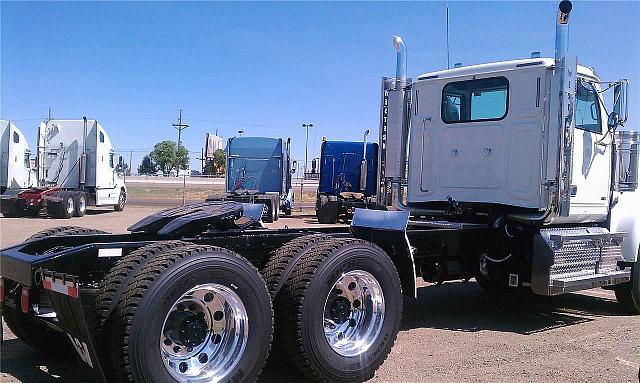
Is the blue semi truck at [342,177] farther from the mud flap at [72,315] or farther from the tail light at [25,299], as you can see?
the mud flap at [72,315]

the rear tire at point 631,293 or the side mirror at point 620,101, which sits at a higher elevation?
the side mirror at point 620,101

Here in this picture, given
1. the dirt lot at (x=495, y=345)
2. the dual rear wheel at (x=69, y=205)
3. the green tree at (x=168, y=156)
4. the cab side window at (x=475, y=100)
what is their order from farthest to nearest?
the green tree at (x=168, y=156) < the dual rear wheel at (x=69, y=205) < the cab side window at (x=475, y=100) < the dirt lot at (x=495, y=345)

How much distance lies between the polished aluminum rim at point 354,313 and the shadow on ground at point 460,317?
1.52 ft

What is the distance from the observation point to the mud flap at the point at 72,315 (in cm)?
353

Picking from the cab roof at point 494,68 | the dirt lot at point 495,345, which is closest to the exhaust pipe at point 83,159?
the dirt lot at point 495,345

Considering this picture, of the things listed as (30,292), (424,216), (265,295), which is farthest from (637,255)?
(30,292)

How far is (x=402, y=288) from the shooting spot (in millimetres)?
5641

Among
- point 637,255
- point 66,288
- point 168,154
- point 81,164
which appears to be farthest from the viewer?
point 168,154

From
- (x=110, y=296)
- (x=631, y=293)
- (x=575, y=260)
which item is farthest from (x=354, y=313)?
(x=631, y=293)

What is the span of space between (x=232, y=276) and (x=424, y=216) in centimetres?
416

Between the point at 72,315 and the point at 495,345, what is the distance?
4113mm

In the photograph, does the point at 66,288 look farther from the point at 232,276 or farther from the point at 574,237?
the point at 574,237

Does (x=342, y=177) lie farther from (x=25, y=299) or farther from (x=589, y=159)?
(x=25, y=299)

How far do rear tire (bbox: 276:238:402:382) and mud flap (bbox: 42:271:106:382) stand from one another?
1406 millimetres
